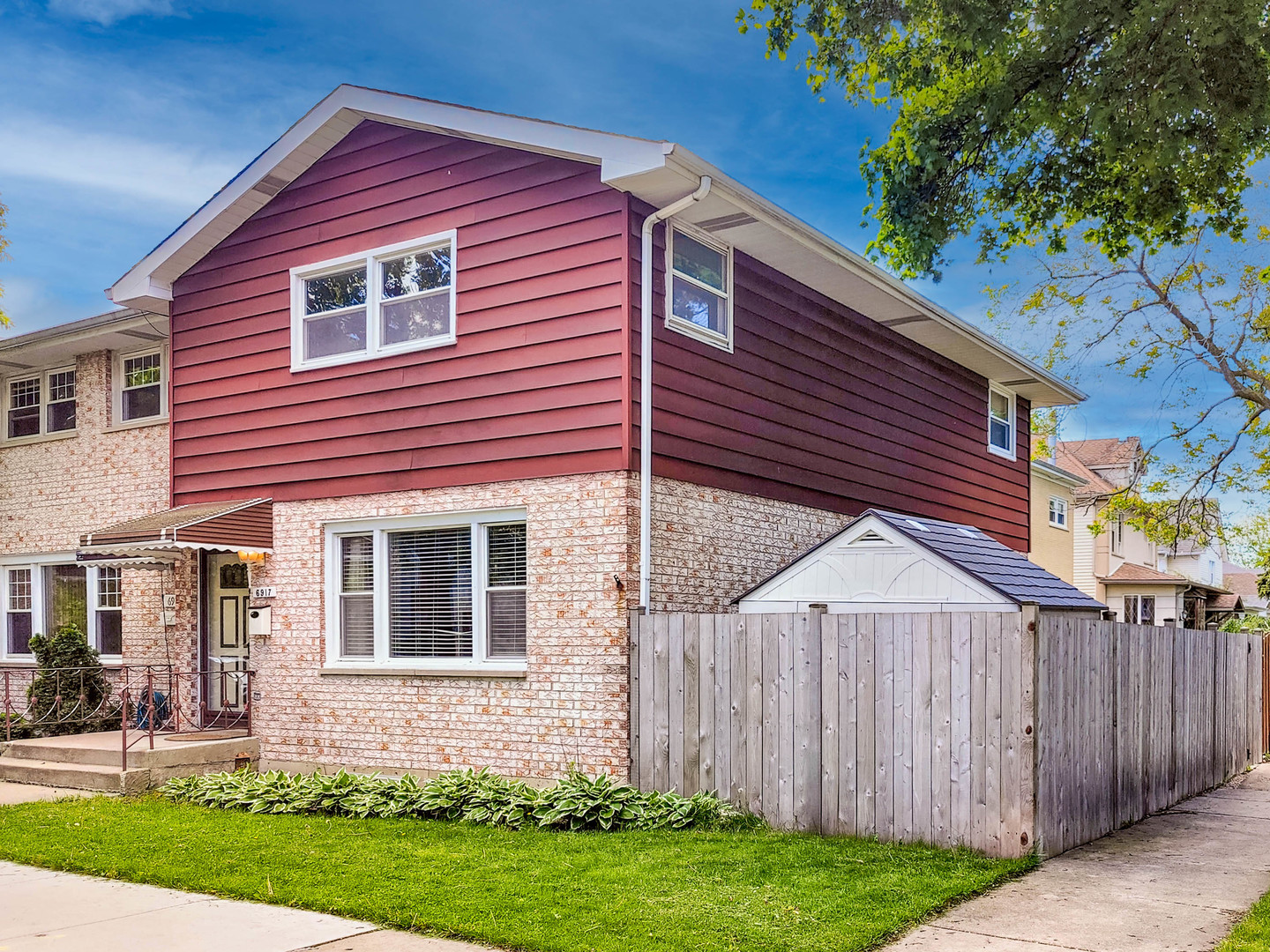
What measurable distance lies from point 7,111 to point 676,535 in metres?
18.9

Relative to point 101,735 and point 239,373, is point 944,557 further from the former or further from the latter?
point 101,735

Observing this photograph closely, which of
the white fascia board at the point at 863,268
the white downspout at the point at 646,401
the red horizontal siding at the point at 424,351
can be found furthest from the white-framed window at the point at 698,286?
the red horizontal siding at the point at 424,351

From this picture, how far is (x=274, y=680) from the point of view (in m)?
12.7

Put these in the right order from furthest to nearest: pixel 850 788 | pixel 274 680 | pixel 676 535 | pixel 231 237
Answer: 1. pixel 231 237
2. pixel 274 680
3. pixel 676 535
4. pixel 850 788

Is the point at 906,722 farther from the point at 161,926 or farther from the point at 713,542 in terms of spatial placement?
the point at 161,926

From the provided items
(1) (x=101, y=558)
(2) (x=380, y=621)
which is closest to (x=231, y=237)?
(1) (x=101, y=558)

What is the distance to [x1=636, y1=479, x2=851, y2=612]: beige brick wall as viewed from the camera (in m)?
10.9

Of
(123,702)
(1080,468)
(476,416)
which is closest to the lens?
(476,416)

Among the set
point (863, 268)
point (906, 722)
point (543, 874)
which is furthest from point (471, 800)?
point (863, 268)

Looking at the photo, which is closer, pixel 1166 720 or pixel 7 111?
pixel 1166 720

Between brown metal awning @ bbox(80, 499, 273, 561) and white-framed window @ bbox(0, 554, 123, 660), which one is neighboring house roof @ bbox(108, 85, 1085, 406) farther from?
white-framed window @ bbox(0, 554, 123, 660)

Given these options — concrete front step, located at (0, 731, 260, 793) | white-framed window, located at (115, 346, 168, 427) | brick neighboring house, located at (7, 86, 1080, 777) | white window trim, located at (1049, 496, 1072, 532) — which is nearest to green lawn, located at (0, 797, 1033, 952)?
concrete front step, located at (0, 731, 260, 793)

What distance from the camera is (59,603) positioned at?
16.7m

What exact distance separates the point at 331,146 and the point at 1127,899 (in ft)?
35.0
